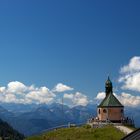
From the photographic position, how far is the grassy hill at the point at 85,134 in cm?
7725

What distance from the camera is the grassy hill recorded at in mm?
77250

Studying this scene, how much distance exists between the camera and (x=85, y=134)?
81562mm

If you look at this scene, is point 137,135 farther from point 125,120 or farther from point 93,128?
point 125,120

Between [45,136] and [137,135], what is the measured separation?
51.3m

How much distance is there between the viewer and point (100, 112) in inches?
4001

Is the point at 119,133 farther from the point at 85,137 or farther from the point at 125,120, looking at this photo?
the point at 125,120

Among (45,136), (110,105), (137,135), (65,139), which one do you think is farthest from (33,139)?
(137,135)

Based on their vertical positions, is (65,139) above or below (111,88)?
below

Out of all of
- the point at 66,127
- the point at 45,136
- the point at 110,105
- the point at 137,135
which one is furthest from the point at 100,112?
the point at 137,135

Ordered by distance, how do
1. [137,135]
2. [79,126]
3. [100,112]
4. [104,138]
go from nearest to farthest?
[137,135] → [104,138] → [79,126] → [100,112]

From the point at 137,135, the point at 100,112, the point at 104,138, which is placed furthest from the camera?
the point at 100,112

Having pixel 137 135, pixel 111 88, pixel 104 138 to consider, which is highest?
pixel 111 88

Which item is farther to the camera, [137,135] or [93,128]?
[93,128]

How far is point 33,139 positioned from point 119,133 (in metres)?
19.4
